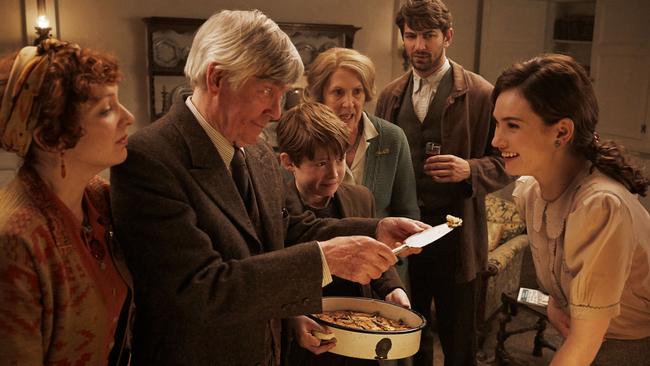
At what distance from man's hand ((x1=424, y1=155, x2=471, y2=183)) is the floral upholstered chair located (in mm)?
1446

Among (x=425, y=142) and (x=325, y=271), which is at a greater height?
(x=425, y=142)

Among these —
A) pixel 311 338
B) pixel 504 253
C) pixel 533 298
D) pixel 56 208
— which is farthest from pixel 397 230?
pixel 504 253

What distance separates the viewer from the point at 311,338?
1.59 metres

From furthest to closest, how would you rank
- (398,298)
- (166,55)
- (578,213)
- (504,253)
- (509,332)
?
(166,55) < (504,253) < (509,332) < (398,298) < (578,213)

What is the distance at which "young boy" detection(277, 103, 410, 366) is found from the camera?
77.7 inches

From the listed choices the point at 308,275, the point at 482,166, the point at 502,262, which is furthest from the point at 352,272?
the point at 502,262

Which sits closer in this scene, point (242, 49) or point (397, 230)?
point (242, 49)

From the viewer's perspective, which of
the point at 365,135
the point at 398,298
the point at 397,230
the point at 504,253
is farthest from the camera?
the point at 504,253

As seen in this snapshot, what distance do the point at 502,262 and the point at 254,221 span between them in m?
2.83

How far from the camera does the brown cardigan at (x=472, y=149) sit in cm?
262

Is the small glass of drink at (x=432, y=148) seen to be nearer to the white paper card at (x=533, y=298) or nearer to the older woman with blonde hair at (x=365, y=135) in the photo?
the older woman with blonde hair at (x=365, y=135)

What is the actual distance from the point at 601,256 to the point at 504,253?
263 cm

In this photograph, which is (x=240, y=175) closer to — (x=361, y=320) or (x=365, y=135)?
(x=361, y=320)

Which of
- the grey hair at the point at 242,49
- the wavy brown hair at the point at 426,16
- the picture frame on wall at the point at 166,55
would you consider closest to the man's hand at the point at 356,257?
the grey hair at the point at 242,49
